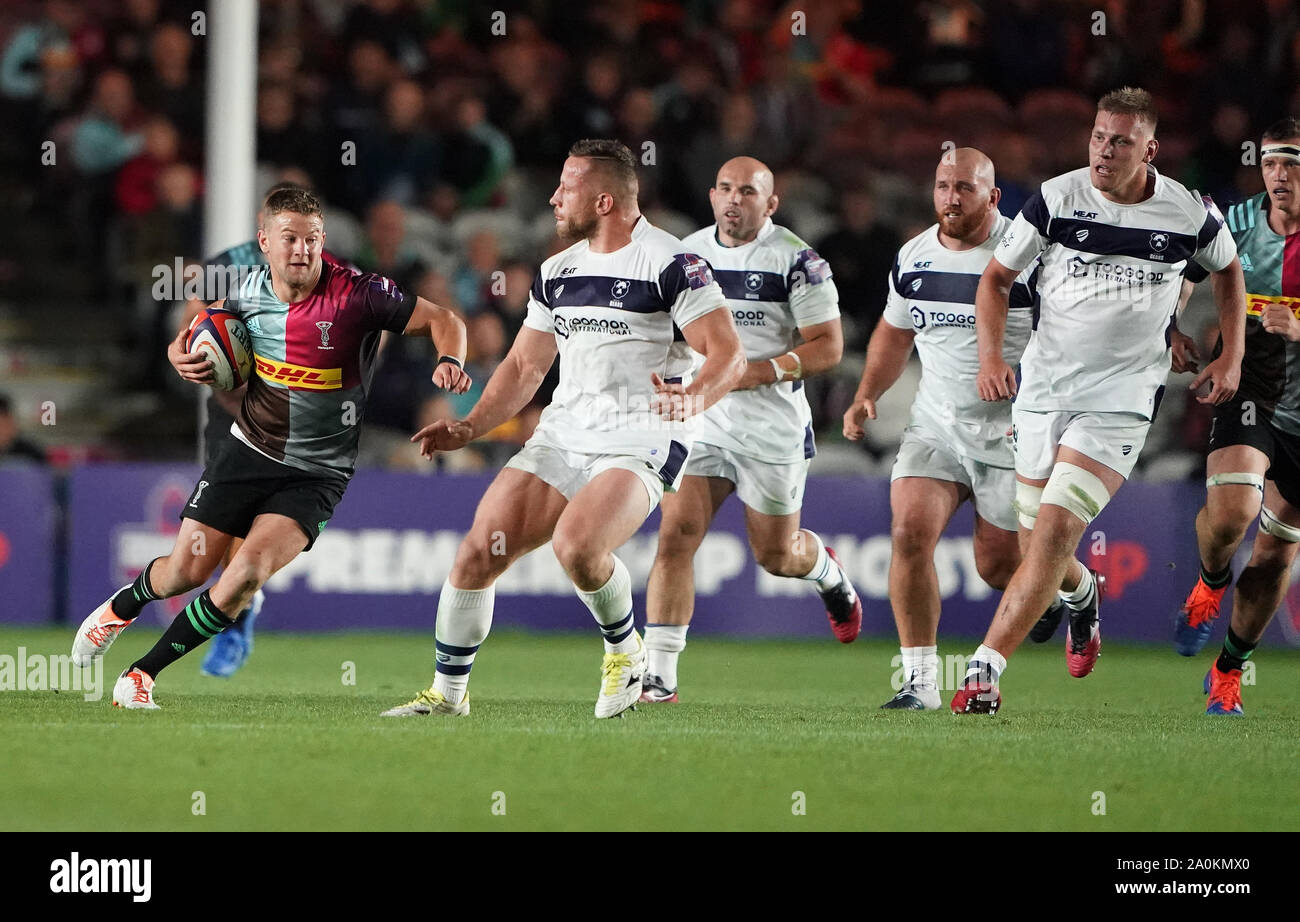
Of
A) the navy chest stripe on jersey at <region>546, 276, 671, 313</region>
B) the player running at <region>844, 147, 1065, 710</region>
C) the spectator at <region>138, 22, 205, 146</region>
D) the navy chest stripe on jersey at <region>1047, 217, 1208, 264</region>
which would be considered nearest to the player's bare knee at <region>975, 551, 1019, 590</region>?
the player running at <region>844, 147, 1065, 710</region>

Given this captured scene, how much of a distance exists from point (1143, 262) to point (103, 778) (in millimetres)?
4444

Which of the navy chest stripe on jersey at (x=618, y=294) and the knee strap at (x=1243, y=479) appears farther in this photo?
the knee strap at (x=1243, y=479)

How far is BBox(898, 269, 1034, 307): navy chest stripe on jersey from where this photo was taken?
824cm

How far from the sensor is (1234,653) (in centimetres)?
827

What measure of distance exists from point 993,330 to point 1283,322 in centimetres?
152

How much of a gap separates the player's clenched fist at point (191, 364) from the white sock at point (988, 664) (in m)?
3.24

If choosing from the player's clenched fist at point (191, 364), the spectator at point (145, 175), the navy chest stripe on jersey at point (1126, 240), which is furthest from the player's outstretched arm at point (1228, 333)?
the spectator at point (145, 175)

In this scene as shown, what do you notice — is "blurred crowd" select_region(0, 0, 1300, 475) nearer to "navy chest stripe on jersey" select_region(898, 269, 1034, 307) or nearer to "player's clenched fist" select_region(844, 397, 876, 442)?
"player's clenched fist" select_region(844, 397, 876, 442)

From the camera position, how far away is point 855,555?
12172 mm

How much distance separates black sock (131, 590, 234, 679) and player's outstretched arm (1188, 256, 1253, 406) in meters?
4.09

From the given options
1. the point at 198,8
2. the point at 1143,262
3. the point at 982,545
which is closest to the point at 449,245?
the point at 198,8

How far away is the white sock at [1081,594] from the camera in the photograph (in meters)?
8.54

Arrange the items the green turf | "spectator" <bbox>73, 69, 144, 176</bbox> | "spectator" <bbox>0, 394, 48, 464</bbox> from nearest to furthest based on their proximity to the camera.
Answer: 1. the green turf
2. "spectator" <bbox>0, 394, 48, 464</bbox>
3. "spectator" <bbox>73, 69, 144, 176</bbox>

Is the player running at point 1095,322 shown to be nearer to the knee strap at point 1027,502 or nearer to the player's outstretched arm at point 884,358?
the knee strap at point 1027,502
